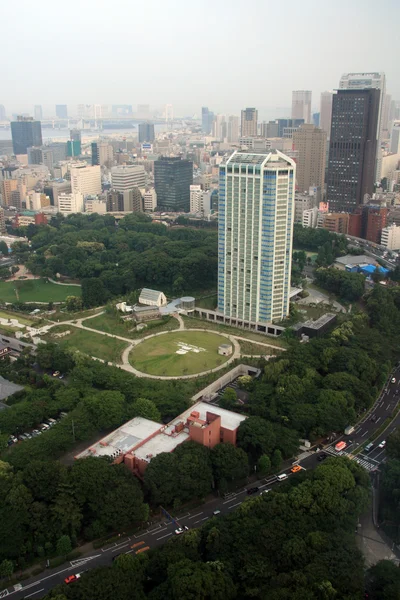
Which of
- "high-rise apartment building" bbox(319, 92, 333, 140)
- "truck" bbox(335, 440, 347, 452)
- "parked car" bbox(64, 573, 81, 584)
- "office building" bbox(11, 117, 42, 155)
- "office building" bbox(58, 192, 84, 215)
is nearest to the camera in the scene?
"parked car" bbox(64, 573, 81, 584)

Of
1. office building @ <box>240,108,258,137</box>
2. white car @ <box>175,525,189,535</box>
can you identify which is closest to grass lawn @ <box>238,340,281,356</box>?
white car @ <box>175,525,189,535</box>

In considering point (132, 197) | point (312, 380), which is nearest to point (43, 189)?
point (132, 197)

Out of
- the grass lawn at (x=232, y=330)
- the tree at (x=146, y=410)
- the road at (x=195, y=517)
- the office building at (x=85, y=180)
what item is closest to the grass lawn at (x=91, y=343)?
the grass lawn at (x=232, y=330)

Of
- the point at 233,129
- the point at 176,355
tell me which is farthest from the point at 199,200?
the point at 233,129

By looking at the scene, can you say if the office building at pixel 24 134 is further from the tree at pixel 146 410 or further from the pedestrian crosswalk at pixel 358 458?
the pedestrian crosswalk at pixel 358 458

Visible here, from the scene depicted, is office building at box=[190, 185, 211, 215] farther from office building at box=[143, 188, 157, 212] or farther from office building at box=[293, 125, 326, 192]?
office building at box=[293, 125, 326, 192]

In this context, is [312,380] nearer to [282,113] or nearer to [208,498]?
[208,498]
